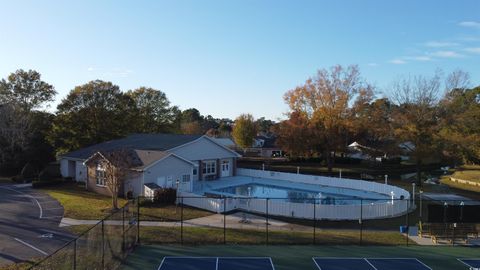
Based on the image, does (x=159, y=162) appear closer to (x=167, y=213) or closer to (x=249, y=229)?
(x=167, y=213)

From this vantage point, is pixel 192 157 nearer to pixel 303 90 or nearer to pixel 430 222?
pixel 303 90

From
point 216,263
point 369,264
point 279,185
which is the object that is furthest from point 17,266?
point 279,185

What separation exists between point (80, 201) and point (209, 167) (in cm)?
1704

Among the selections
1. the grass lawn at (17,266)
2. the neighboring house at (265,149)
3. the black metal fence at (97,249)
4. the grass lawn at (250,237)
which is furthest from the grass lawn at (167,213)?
the neighboring house at (265,149)

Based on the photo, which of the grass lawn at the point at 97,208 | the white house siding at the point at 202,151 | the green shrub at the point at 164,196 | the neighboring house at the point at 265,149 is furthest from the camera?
the neighboring house at the point at 265,149

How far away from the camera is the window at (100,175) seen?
3653cm

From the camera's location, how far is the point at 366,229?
2500cm

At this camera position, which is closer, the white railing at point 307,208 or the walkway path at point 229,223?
the walkway path at point 229,223

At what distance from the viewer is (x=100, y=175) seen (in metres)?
36.9

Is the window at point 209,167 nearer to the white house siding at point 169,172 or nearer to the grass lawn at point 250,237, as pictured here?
the white house siding at point 169,172

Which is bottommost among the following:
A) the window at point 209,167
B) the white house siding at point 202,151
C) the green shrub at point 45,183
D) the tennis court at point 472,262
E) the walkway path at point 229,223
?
the tennis court at point 472,262

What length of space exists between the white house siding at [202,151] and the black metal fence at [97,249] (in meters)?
21.0

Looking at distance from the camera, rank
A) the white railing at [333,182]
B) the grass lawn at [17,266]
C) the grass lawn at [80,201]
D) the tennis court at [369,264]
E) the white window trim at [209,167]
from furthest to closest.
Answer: the white window trim at [209,167], the white railing at [333,182], the grass lawn at [80,201], the tennis court at [369,264], the grass lawn at [17,266]

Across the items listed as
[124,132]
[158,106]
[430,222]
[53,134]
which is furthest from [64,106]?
[430,222]
